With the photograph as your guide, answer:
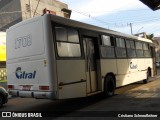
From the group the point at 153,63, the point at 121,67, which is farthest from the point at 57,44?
the point at 153,63

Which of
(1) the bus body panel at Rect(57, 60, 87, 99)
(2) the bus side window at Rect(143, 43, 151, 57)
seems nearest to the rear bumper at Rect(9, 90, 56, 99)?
(1) the bus body panel at Rect(57, 60, 87, 99)

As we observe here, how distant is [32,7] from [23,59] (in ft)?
101

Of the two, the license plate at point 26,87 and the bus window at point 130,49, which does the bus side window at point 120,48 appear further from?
the license plate at point 26,87

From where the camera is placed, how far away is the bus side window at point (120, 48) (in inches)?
585

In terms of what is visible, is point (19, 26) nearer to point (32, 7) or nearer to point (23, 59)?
point (23, 59)

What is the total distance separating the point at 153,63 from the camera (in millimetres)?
21906

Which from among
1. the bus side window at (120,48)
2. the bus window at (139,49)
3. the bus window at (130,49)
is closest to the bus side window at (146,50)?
the bus window at (139,49)

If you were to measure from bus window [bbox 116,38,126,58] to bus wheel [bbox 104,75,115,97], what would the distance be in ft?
5.32

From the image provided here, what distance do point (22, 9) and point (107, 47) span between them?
1084 inches

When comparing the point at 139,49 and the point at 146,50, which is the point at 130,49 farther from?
the point at 146,50

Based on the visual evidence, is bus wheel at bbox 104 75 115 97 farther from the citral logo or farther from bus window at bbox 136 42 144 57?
bus window at bbox 136 42 144 57

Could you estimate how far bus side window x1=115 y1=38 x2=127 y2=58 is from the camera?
14.9m

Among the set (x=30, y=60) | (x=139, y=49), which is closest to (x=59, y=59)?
(x=30, y=60)

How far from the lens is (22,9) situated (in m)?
39.2
